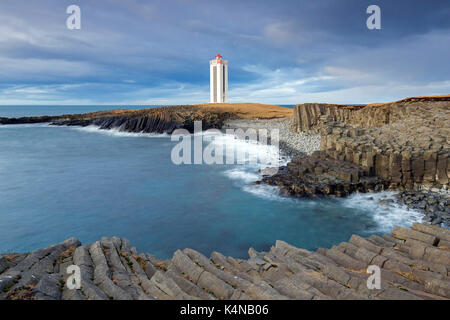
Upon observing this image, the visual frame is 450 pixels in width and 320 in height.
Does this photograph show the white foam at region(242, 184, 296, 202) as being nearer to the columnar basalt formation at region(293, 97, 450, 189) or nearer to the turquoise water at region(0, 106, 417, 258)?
the turquoise water at region(0, 106, 417, 258)

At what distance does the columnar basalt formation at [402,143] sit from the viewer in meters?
11.8

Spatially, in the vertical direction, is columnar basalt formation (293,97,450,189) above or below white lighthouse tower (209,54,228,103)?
below

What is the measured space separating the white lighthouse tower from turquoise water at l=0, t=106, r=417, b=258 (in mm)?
49745

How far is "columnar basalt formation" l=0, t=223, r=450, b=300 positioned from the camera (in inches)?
136

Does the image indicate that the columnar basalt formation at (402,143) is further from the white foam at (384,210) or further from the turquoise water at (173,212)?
the turquoise water at (173,212)

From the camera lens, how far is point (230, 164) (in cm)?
1888

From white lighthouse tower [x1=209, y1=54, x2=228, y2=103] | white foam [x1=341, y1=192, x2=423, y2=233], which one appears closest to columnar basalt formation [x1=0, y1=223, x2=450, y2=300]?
white foam [x1=341, y1=192, x2=423, y2=233]

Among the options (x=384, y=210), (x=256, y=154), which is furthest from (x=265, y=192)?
(x=256, y=154)

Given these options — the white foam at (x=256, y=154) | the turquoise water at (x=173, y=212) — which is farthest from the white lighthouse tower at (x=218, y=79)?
the turquoise water at (x=173, y=212)

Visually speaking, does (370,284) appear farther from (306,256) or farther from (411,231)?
(411,231)

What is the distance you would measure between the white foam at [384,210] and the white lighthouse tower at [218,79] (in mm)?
56808
